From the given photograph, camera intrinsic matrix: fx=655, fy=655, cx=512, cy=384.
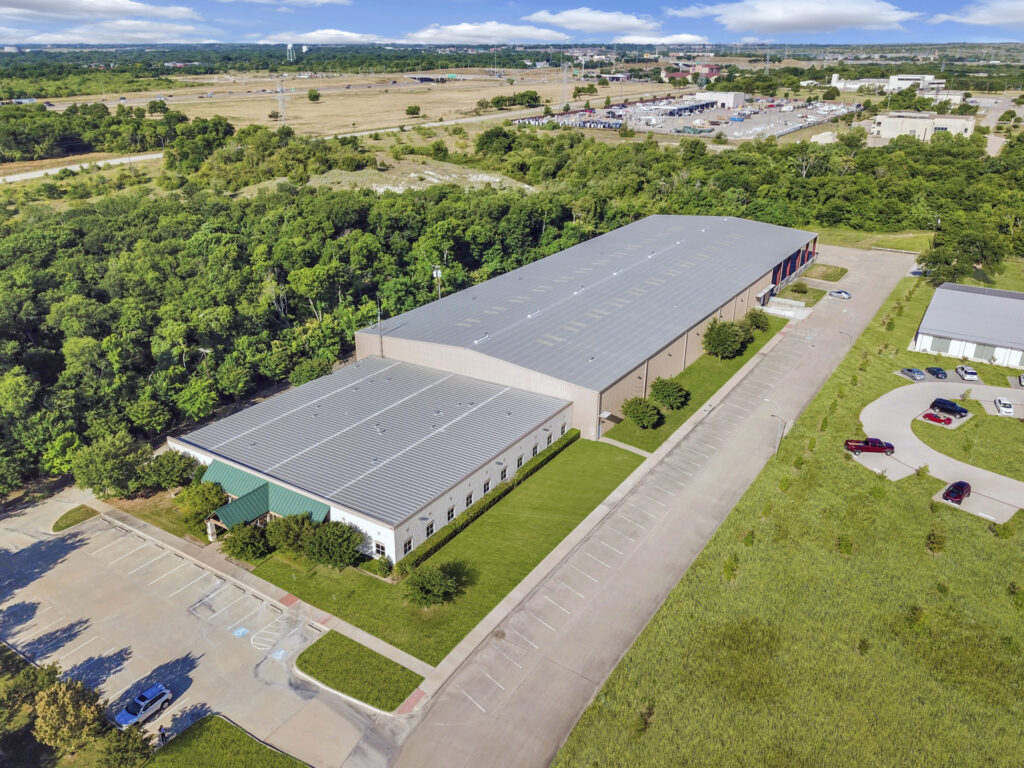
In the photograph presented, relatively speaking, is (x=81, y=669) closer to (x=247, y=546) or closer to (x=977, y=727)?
(x=247, y=546)

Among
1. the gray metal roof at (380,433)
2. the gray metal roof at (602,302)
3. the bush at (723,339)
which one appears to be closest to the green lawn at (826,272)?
the gray metal roof at (602,302)

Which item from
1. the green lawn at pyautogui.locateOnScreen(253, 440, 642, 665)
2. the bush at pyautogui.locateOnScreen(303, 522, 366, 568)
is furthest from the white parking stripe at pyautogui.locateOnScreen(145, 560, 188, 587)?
the bush at pyautogui.locateOnScreen(303, 522, 366, 568)

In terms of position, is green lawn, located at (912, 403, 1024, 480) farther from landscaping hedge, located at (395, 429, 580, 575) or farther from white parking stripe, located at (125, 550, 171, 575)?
white parking stripe, located at (125, 550, 171, 575)

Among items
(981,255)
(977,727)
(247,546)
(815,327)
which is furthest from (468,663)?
(981,255)

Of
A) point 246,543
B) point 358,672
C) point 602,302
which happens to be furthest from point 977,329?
point 246,543

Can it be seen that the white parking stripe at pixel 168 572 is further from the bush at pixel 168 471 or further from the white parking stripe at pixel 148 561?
the bush at pixel 168 471

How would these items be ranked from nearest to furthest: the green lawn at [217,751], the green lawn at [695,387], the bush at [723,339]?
the green lawn at [217,751] < the green lawn at [695,387] < the bush at [723,339]
